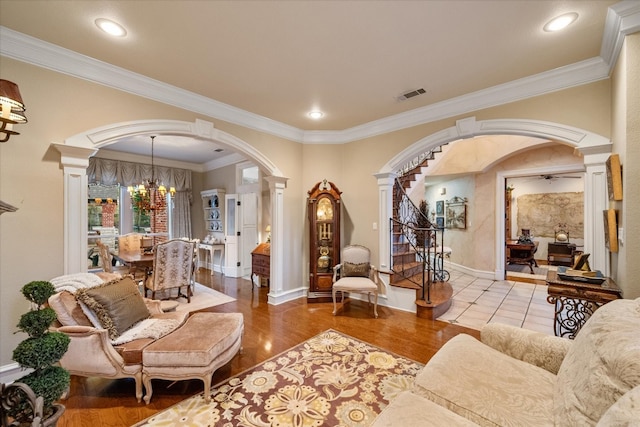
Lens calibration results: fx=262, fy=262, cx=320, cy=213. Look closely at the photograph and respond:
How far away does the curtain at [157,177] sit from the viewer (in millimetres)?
5762

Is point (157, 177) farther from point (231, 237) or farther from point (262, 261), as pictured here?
point (262, 261)

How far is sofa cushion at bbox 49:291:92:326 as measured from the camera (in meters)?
2.00

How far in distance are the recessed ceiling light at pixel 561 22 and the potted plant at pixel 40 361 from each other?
397cm

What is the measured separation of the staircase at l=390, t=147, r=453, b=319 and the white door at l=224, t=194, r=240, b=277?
3725 mm

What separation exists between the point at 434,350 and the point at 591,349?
1.80 m

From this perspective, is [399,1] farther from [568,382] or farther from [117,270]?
[117,270]

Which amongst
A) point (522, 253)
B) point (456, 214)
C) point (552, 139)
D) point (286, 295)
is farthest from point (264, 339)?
Result: point (522, 253)

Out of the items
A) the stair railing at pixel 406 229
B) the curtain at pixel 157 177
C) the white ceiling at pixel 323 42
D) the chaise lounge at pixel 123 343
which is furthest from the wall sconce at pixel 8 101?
the curtain at pixel 157 177

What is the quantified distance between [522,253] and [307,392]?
7379mm

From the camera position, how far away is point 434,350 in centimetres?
281

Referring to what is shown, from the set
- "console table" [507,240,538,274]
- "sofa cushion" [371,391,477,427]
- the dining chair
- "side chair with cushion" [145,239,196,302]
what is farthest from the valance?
"console table" [507,240,538,274]

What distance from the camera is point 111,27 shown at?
7.01 feet

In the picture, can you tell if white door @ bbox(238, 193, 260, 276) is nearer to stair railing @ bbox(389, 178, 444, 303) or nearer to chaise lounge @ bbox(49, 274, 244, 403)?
stair railing @ bbox(389, 178, 444, 303)

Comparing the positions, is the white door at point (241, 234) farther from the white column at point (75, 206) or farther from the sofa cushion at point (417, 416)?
the sofa cushion at point (417, 416)
